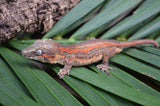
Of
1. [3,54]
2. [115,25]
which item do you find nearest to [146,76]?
[115,25]

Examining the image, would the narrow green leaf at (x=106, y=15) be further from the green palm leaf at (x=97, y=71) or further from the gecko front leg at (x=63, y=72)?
the gecko front leg at (x=63, y=72)

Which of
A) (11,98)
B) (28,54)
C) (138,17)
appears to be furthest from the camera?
(138,17)

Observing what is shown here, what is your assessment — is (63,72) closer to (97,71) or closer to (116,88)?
(97,71)

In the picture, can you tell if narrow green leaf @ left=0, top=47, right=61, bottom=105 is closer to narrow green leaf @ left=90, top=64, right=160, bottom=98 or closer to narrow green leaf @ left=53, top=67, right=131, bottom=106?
narrow green leaf @ left=53, top=67, right=131, bottom=106

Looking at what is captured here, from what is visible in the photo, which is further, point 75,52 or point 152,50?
point 152,50

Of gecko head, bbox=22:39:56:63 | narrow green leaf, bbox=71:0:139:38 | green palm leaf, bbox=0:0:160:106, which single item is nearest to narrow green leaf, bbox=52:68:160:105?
green palm leaf, bbox=0:0:160:106

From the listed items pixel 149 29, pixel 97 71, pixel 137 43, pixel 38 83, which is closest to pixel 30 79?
pixel 38 83
